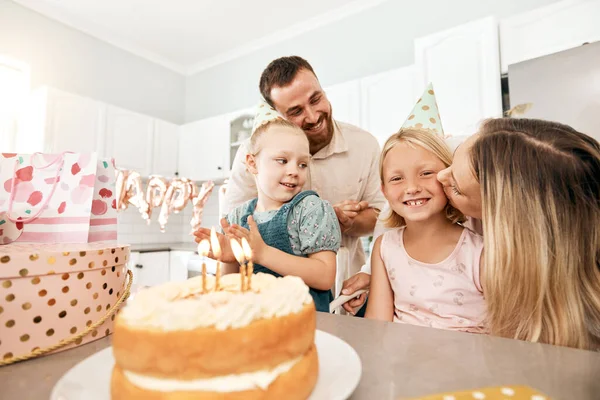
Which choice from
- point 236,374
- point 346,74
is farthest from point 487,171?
point 346,74

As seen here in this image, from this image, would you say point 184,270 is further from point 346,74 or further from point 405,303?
point 405,303

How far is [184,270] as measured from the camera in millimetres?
3406

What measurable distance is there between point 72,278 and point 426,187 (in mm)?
798

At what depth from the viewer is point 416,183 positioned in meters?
0.94

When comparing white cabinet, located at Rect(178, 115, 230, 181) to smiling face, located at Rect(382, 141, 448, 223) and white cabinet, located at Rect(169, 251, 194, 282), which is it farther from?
smiling face, located at Rect(382, 141, 448, 223)

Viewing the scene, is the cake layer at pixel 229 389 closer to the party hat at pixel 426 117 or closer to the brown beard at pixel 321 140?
the party hat at pixel 426 117

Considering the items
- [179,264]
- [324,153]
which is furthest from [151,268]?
[324,153]

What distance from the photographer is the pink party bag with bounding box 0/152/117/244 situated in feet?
2.15

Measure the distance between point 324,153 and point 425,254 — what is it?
2.23 feet

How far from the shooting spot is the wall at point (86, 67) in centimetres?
312

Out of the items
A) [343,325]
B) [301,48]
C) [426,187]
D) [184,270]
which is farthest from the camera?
[301,48]

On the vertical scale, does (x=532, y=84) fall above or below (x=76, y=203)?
above

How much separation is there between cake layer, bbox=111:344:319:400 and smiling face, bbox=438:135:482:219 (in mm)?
601

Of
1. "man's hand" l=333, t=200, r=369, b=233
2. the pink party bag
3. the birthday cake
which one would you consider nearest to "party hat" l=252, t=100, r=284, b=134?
"man's hand" l=333, t=200, r=369, b=233
